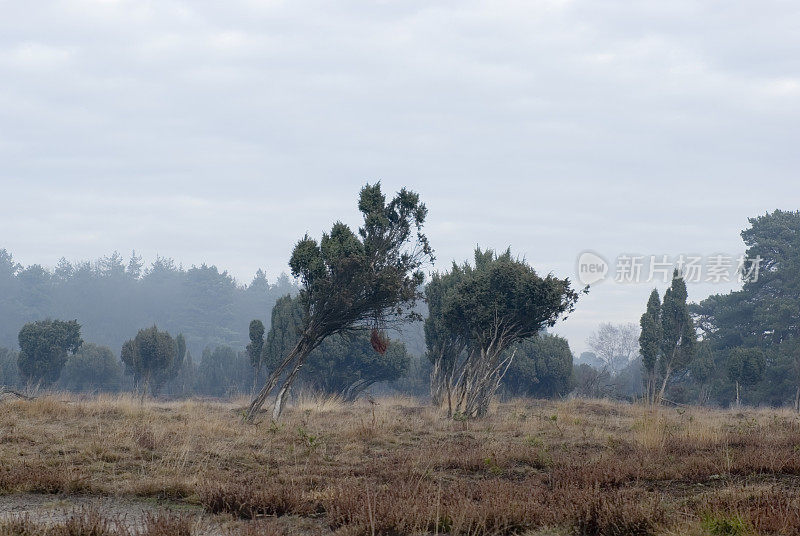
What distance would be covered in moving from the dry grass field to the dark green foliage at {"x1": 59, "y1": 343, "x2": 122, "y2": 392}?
44.2m

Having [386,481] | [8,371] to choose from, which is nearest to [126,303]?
[8,371]

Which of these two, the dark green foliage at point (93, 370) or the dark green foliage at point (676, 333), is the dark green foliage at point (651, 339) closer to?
the dark green foliage at point (676, 333)

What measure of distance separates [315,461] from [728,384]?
4196 centimetres

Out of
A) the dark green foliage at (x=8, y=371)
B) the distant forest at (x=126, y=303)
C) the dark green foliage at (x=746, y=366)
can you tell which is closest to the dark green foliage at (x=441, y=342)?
the dark green foliage at (x=746, y=366)

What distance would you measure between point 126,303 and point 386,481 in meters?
119

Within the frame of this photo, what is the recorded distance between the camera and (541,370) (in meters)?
42.9

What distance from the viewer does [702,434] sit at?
464 inches

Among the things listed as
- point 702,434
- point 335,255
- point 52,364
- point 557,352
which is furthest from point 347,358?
point 702,434

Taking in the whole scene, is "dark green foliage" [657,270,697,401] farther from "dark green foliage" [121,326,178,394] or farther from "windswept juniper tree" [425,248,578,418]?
"dark green foliage" [121,326,178,394]

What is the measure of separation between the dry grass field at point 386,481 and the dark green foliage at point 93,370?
4417 cm

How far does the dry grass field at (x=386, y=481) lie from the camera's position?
221 inches

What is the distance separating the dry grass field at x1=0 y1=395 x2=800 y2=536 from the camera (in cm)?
561

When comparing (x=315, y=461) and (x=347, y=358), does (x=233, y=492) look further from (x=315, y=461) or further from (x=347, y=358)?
(x=347, y=358)

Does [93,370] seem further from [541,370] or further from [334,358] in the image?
[541,370]
